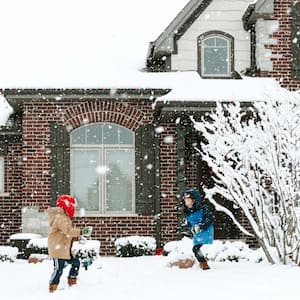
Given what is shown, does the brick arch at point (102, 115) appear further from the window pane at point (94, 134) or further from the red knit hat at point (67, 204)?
the red knit hat at point (67, 204)

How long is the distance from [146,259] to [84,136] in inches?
142

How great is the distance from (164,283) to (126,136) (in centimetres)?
709

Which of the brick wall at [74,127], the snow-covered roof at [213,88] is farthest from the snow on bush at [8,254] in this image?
the snow-covered roof at [213,88]

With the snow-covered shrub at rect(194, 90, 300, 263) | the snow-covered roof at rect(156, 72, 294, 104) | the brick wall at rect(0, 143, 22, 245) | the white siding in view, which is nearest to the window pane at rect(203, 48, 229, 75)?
the white siding

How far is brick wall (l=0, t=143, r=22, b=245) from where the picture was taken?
1658 cm

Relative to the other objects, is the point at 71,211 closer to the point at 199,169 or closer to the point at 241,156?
the point at 241,156

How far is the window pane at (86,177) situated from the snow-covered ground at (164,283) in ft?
12.7

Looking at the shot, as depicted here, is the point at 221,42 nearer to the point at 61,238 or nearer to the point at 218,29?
the point at 218,29

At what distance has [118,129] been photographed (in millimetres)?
15719

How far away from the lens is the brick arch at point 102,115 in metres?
15.6

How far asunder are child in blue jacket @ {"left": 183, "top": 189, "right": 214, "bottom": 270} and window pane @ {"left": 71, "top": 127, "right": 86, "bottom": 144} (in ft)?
18.6

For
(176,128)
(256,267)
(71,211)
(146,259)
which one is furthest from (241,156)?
(176,128)

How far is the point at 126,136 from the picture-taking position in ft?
51.6

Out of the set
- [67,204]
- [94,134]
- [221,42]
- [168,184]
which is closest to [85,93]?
[94,134]
